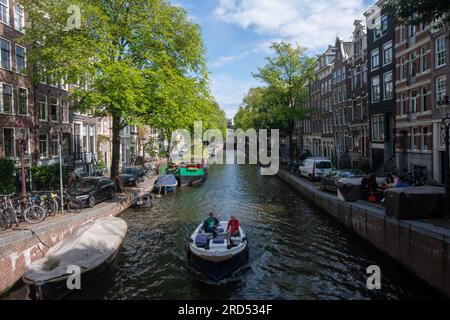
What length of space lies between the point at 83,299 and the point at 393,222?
10.9 meters

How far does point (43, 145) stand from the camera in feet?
96.3

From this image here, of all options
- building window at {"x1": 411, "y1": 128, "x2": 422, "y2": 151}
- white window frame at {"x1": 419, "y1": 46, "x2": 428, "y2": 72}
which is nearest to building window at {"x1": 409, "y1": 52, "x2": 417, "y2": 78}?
white window frame at {"x1": 419, "y1": 46, "x2": 428, "y2": 72}

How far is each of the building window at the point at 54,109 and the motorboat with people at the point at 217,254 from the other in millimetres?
22157

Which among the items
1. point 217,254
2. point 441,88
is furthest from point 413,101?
point 217,254

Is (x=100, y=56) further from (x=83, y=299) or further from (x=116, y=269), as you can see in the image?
(x=83, y=299)

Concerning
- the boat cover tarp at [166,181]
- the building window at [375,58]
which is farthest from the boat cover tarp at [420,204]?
the building window at [375,58]

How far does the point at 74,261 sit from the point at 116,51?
13.8 m

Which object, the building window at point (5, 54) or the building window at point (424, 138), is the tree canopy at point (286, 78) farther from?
the building window at point (5, 54)

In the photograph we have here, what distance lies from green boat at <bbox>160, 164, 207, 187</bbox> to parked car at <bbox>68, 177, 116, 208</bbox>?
39.2 ft

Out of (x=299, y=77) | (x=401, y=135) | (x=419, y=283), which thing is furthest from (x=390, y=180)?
(x=299, y=77)

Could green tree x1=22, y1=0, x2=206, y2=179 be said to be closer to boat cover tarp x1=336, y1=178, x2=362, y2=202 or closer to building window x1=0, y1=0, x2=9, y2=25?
building window x1=0, y1=0, x2=9, y2=25

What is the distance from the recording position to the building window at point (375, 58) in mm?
35291

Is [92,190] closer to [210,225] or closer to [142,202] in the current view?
[142,202]

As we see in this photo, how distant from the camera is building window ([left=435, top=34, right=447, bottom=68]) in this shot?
24516 mm
